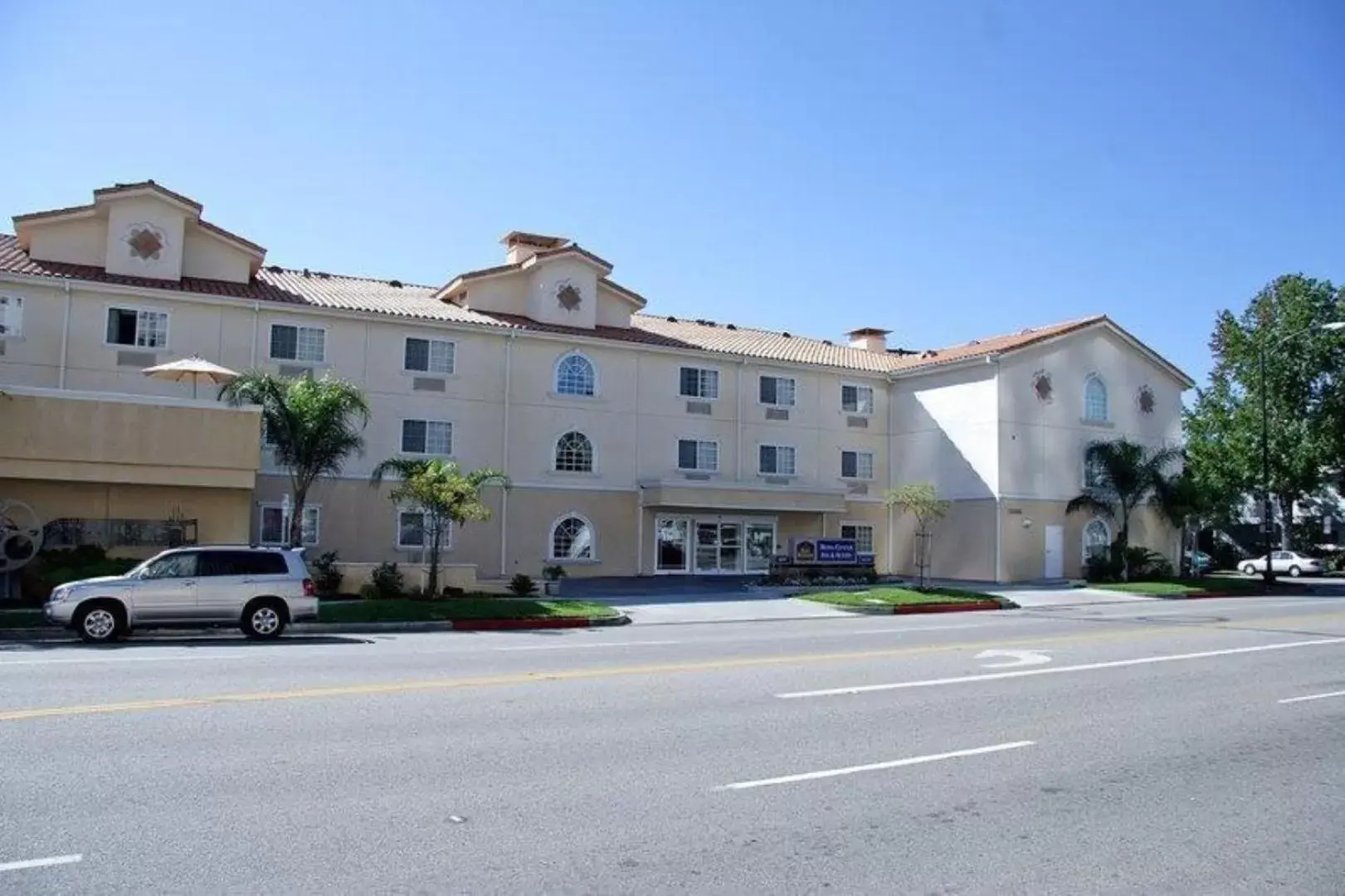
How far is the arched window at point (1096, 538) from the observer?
3988cm

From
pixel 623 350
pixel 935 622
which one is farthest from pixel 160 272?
pixel 935 622

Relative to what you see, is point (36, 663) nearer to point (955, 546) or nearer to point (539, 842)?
point (539, 842)

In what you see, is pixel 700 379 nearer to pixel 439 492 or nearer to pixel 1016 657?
pixel 439 492

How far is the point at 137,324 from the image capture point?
96.3ft

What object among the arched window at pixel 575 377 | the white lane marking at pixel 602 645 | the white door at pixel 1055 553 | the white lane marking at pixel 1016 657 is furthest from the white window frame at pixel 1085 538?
the white lane marking at pixel 602 645

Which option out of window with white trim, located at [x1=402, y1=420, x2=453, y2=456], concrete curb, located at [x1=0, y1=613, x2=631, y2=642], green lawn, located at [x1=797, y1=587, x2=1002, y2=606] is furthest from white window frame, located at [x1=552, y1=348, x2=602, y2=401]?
concrete curb, located at [x1=0, y1=613, x2=631, y2=642]

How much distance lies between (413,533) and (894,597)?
14.0 metres

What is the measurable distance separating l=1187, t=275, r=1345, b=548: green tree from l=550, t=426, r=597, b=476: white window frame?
30630 millimetres

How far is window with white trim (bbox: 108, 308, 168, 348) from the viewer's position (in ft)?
95.5

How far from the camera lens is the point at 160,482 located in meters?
24.7

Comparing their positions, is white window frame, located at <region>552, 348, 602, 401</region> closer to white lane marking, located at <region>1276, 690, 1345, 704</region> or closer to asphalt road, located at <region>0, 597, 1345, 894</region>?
asphalt road, located at <region>0, 597, 1345, 894</region>

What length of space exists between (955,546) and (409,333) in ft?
67.3

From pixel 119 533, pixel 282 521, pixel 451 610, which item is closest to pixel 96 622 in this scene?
pixel 451 610

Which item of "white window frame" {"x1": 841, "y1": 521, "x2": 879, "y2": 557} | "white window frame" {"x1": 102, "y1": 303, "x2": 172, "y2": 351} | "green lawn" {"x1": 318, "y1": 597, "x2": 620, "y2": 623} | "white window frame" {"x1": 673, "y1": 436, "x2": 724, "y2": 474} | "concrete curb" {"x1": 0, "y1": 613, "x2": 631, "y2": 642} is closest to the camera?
"concrete curb" {"x1": 0, "y1": 613, "x2": 631, "y2": 642}
